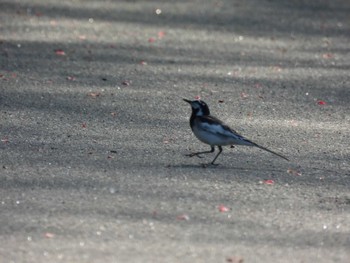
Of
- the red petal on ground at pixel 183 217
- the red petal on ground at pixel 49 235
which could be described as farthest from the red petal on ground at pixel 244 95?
the red petal on ground at pixel 49 235

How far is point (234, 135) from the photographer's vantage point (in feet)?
29.4

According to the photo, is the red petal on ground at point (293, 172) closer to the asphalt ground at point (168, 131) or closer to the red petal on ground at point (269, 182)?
the asphalt ground at point (168, 131)

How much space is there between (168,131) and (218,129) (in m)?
1.57

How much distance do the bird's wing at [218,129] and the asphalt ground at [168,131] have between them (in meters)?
0.32

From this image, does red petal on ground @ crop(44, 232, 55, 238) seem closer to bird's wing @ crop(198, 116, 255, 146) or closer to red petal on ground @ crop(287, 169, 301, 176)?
bird's wing @ crop(198, 116, 255, 146)

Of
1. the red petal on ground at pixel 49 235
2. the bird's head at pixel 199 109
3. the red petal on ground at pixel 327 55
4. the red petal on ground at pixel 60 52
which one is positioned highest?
the bird's head at pixel 199 109

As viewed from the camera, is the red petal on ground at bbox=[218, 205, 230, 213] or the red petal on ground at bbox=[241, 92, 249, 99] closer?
the red petal on ground at bbox=[218, 205, 230, 213]

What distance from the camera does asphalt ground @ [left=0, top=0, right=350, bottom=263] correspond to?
713 cm

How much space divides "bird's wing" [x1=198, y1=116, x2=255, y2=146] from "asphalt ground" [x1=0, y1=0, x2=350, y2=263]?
317 millimetres

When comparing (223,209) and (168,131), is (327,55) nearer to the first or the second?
(168,131)

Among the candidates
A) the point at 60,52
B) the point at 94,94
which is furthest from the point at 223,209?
the point at 60,52

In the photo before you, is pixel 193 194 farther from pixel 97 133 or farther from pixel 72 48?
pixel 72 48

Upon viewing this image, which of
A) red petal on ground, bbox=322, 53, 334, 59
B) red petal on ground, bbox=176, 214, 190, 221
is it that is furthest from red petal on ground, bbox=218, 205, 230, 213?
red petal on ground, bbox=322, 53, 334, 59

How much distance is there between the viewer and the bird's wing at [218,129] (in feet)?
29.5
